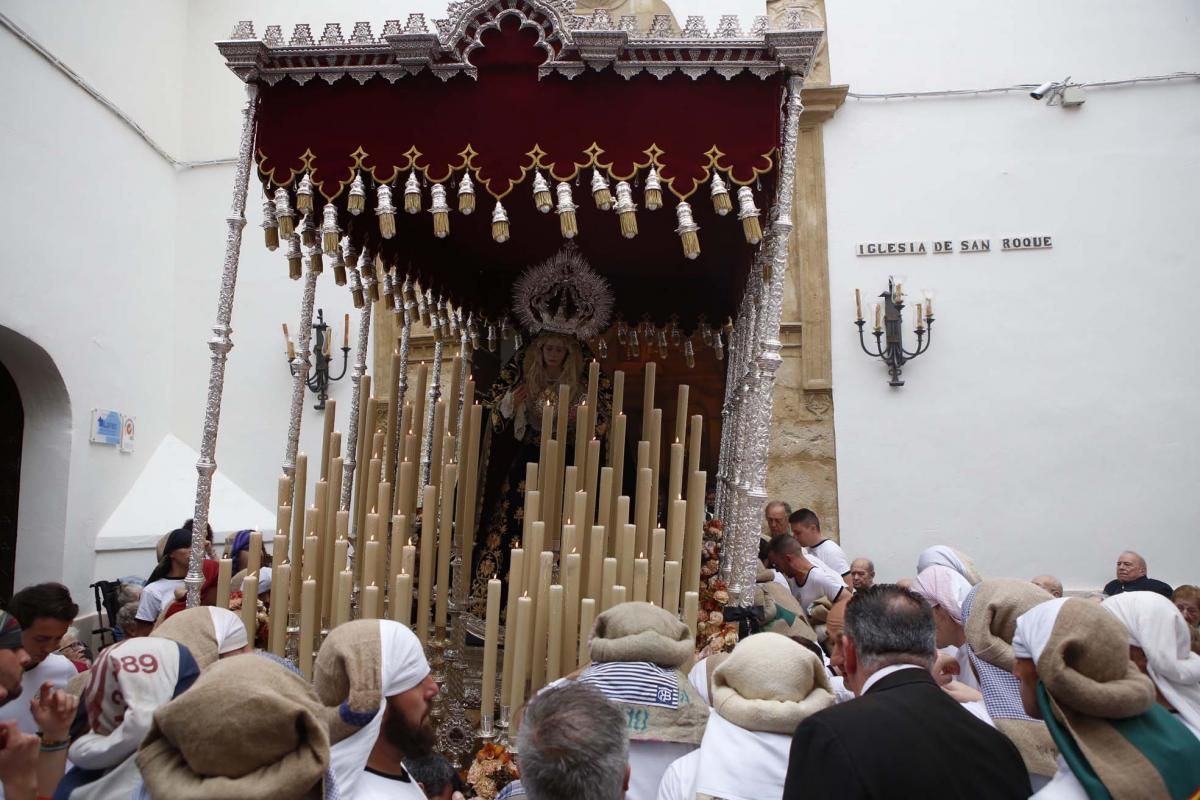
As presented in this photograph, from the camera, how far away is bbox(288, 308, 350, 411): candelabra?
18.9 feet

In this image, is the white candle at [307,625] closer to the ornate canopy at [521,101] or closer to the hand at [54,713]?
the hand at [54,713]

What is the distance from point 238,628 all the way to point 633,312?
3072 mm

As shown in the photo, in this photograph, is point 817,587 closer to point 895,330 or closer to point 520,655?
point 520,655

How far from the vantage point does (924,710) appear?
1.43 metres

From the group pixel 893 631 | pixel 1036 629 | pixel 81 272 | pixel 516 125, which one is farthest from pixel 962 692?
pixel 81 272

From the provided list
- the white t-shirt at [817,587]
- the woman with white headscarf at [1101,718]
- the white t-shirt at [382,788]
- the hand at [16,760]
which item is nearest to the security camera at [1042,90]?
the white t-shirt at [817,587]

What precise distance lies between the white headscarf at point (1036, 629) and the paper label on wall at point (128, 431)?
5505 mm

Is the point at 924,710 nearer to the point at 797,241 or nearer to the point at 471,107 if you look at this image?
the point at 471,107

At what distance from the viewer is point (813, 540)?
14.3 ft

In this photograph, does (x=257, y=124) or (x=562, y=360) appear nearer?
(x=257, y=124)

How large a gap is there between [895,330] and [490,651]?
12.2 ft

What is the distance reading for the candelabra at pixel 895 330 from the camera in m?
5.55

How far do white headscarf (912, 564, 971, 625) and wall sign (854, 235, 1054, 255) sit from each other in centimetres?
366

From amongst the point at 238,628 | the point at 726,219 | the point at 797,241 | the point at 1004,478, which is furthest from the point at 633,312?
the point at 238,628
